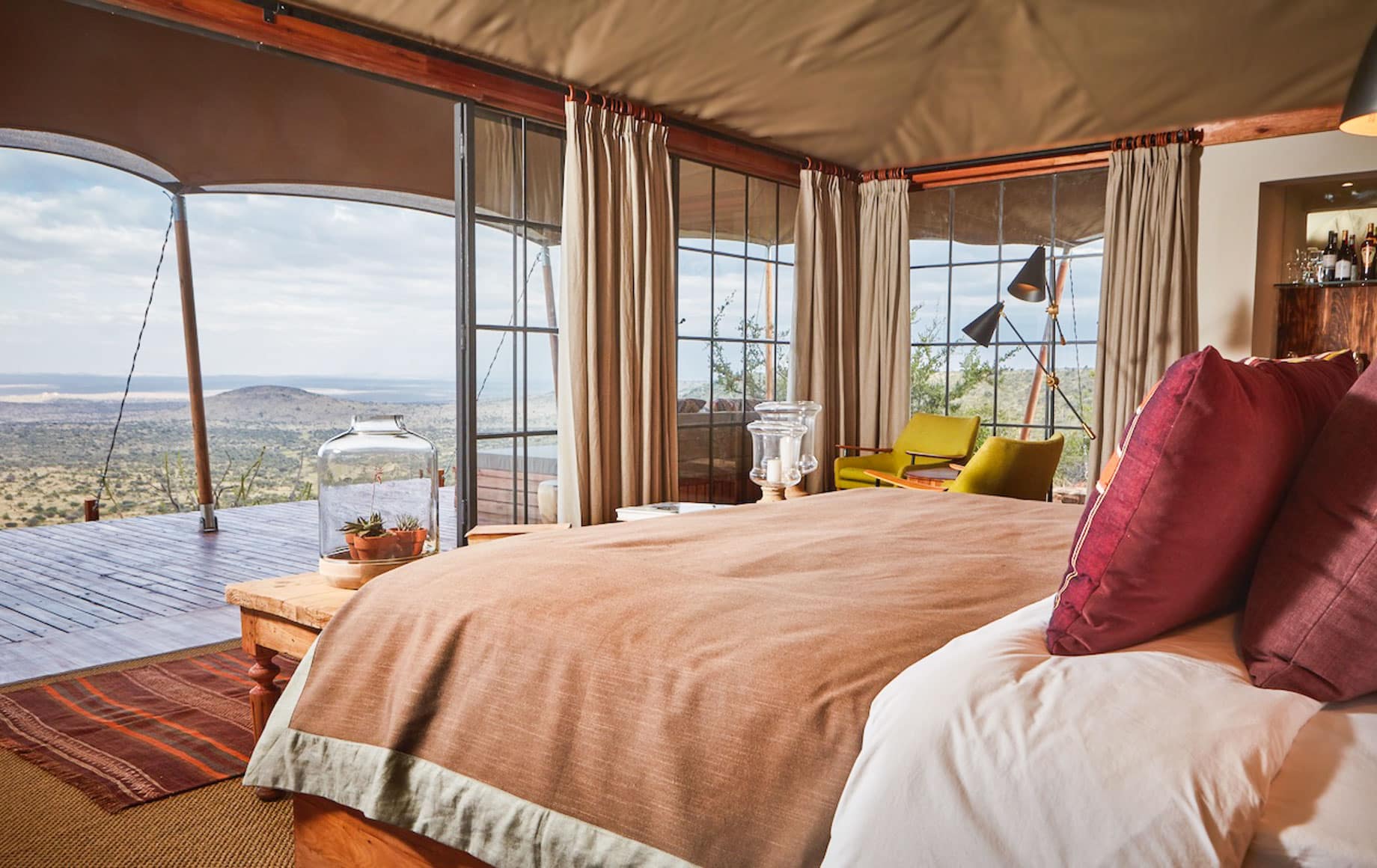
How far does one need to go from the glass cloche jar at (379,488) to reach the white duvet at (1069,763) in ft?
5.40

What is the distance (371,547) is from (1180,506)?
1.83 m

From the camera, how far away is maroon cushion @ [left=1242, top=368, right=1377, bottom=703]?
3.25 ft

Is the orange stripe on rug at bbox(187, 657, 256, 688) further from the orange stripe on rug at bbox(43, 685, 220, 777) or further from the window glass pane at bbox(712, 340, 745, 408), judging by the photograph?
the window glass pane at bbox(712, 340, 745, 408)

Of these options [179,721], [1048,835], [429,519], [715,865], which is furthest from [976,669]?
[179,721]

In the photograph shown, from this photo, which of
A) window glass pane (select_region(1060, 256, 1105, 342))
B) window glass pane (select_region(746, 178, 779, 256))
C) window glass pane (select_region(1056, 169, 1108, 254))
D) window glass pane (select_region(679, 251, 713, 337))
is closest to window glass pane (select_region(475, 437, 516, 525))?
window glass pane (select_region(679, 251, 713, 337))

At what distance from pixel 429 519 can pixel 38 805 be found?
1.12 m

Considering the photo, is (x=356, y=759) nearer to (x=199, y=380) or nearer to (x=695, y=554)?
(x=695, y=554)

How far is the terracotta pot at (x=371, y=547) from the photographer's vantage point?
230 centimetres

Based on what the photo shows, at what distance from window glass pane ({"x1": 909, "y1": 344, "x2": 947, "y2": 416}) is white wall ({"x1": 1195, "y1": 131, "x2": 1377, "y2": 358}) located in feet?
6.64

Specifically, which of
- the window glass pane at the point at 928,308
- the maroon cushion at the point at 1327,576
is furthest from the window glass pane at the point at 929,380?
the maroon cushion at the point at 1327,576

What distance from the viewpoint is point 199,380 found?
5.96 meters

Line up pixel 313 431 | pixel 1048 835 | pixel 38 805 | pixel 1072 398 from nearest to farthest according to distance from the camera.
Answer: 1. pixel 1048 835
2. pixel 38 805
3. pixel 1072 398
4. pixel 313 431

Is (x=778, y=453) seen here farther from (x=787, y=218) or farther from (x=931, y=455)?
(x=787, y=218)

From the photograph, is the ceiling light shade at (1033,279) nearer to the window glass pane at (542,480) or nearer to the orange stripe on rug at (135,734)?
the window glass pane at (542,480)
